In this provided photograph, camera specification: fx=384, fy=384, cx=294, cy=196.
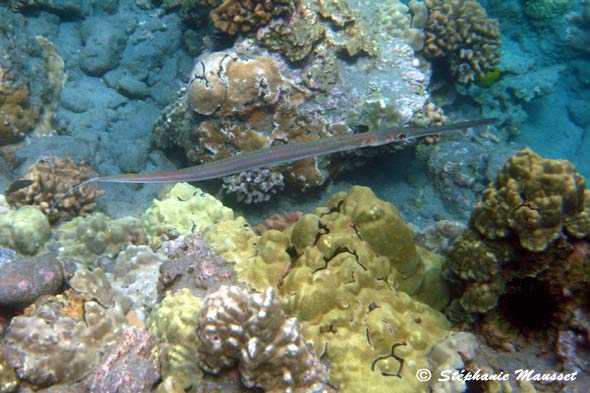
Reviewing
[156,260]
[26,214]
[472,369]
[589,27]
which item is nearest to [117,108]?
[26,214]

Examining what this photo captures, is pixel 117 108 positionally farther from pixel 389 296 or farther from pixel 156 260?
pixel 389 296

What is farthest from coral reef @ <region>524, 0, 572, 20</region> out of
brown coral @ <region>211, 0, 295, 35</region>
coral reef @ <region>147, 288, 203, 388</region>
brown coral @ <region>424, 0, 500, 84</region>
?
coral reef @ <region>147, 288, 203, 388</region>

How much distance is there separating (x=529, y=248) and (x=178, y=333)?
357 cm

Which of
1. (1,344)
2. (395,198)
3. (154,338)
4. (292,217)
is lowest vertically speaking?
(395,198)

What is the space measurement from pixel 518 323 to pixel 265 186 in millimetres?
4081

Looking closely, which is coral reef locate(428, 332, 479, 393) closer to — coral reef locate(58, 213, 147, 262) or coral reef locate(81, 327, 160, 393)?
coral reef locate(81, 327, 160, 393)

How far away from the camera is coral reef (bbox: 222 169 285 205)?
6508 millimetres

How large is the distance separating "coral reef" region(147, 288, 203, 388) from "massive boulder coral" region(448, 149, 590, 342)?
2.96 meters

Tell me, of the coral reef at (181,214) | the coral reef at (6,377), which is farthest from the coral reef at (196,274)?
the coral reef at (6,377)

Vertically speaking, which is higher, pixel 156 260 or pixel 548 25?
pixel 548 25

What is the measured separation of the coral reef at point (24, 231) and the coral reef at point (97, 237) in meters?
0.30

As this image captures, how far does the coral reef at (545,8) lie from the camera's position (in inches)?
520

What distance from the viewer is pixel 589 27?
13297 mm

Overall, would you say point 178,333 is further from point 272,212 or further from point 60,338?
point 272,212
